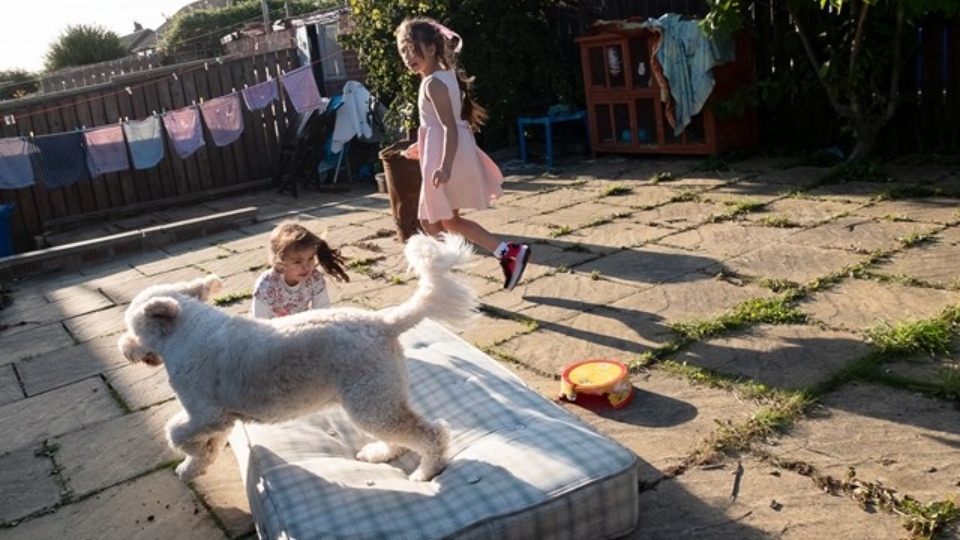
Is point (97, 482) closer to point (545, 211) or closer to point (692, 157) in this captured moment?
point (545, 211)

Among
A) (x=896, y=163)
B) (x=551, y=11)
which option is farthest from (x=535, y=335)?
(x=551, y=11)

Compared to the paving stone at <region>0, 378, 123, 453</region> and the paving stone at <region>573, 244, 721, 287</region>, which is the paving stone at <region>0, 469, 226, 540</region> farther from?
the paving stone at <region>573, 244, 721, 287</region>

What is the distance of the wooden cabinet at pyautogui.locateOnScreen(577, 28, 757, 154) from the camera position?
861 cm

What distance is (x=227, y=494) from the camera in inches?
128

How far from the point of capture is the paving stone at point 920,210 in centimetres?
557

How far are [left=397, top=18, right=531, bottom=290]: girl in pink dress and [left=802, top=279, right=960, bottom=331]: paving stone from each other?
5.30 ft

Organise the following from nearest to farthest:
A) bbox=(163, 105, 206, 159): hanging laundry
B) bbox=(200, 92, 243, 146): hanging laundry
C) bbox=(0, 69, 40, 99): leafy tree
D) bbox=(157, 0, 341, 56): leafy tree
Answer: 1. bbox=(163, 105, 206, 159): hanging laundry
2. bbox=(200, 92, 243, 146): hanging laundry
3. bbox=(0, 69, 40, 99): leafy tree
4. bbox=(157, 0, 341, 56): leafy tree

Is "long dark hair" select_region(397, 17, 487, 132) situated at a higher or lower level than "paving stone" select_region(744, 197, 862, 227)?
higher

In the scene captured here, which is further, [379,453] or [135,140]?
[135,140]

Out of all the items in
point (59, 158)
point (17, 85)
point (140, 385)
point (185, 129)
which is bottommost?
point (140, 385)

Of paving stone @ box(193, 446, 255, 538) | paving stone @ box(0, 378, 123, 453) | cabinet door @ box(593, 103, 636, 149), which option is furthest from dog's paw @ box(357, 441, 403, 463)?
cabinet door @ box(593, 103, 636, 149)

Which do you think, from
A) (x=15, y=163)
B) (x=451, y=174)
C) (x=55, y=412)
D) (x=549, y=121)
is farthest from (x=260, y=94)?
(x=55, y=412)

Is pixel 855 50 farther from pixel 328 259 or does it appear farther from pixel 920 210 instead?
pixel 328 259

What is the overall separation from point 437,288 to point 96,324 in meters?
4.10
